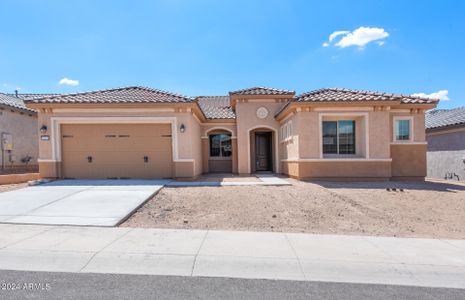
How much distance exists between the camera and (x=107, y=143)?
12406 millimetres

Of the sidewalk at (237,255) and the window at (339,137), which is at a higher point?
the window at (339,137)

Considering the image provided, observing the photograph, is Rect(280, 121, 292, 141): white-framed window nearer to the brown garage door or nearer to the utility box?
the brown garage door

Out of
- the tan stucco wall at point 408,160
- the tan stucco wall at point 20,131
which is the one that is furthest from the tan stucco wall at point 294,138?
the tan stucco wall at point 20,131

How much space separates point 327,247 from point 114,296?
11.8 ft

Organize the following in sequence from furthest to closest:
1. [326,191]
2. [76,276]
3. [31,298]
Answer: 1. [326,191]
2. [76,276]
3. [31,298]

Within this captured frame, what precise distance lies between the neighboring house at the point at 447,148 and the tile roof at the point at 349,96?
459 cm

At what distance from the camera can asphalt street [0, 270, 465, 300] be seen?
3.33 meters

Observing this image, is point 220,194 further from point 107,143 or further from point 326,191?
point 107,143

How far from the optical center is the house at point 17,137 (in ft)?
53.7

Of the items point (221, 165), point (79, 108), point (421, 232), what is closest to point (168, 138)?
point (79, 108)

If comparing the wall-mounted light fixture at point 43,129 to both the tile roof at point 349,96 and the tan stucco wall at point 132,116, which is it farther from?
the tile roof at point 349,96

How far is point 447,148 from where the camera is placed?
16547mm

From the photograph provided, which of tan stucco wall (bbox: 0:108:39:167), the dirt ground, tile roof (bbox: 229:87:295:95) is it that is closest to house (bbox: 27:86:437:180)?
the dirt ground

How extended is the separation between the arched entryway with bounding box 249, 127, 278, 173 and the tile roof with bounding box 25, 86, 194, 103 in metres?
5.68
